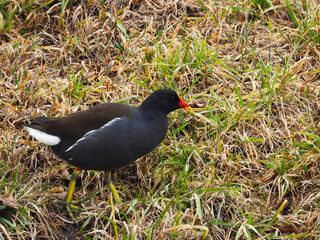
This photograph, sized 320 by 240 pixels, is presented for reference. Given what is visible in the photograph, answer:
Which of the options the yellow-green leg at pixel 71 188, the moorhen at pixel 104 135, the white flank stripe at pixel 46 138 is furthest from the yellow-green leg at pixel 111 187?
the white flank stripe at pixel 46 138

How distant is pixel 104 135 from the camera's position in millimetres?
3777

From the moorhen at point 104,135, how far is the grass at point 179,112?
0.30 m

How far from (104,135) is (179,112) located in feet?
Result: 3.04

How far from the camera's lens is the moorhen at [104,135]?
377 centimetres

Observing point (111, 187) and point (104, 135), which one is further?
point (111, 187)

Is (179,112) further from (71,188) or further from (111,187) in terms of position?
(71,188)

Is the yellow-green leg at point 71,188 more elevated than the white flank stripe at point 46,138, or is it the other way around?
the white flank stripe at point 46,138

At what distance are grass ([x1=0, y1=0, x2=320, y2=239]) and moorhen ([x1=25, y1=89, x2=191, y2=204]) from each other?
0.30 metres

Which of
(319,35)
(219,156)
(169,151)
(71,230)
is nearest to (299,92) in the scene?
(319,35)

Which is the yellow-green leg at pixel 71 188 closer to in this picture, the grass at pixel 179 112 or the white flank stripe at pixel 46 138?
the grass at pixel 179 112

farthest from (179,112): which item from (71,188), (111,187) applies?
(71,188)

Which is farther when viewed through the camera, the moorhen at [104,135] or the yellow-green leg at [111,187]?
the yellow-green leg at [111,187]

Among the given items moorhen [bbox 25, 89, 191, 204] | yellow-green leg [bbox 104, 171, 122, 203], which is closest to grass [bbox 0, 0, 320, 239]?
yellow-green leg [bbox 104, 171, 122, 203]

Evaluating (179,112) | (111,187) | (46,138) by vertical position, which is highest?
(46,138)
